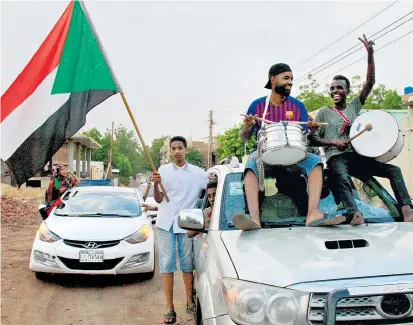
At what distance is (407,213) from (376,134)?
714 mm

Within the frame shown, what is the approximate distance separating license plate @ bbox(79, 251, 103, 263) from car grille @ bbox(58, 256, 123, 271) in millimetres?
69

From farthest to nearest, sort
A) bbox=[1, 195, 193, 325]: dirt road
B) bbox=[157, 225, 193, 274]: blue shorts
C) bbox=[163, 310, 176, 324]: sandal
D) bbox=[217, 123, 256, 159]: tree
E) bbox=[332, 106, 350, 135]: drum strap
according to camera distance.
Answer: bbox=[217, 123, 256, 159]: tree < bbox=[1, 195, 193, 325]: dirt road < bbox=[157, 225, 193, 274]: blue shorts < bbox=[163, 310, 176, 324]: sandal < bbox=[332, 106, 350, 135]: drum strap

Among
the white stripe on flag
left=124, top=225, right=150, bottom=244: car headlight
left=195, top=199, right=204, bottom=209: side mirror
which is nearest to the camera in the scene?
the white stripe on flag

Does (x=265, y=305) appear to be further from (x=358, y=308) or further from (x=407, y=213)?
(x=407, y=213)

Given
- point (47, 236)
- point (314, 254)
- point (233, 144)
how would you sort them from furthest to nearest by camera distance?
point (233, 144) → point (47, 236) → point (314, 254)

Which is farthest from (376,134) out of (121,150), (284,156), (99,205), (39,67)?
(121,150)

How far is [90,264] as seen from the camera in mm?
6867

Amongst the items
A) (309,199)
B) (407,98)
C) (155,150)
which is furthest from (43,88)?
(155,150)

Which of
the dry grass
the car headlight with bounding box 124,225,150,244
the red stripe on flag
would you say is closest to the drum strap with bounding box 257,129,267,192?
the red stripe on flag

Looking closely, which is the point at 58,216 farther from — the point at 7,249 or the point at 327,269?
the point at 327,269

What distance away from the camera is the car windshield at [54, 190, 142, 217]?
807 cm

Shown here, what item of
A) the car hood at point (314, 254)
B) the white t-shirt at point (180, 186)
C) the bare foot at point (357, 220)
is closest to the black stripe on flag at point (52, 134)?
the white t-shirt at point (180, 186)

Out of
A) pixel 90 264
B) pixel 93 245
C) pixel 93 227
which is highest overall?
pixel 93 227

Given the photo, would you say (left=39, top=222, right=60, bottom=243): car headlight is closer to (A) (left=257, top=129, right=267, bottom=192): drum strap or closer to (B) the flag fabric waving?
(B) the flag fabric waving
